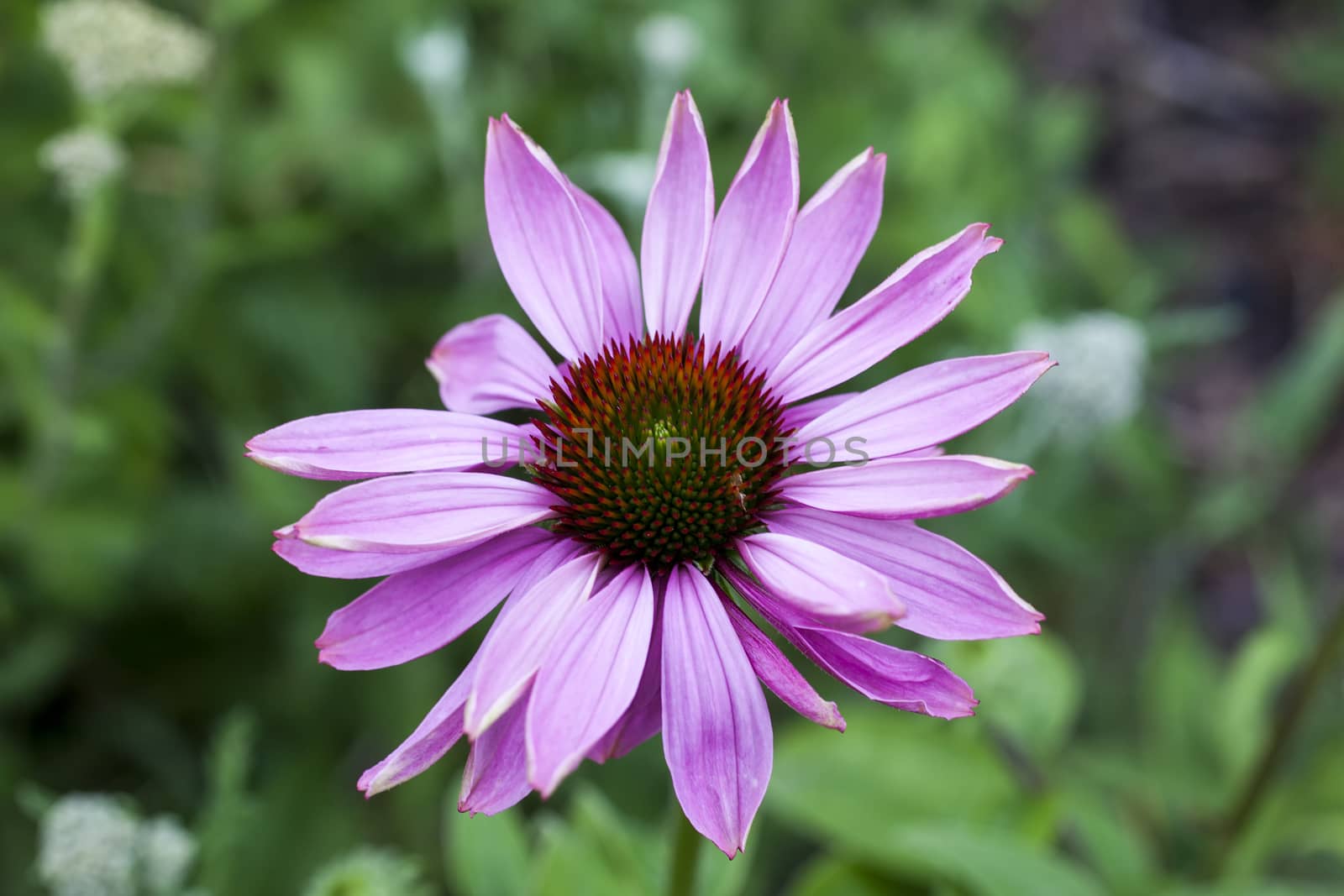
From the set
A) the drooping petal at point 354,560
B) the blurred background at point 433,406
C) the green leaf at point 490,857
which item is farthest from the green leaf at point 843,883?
the drooping petal at point 354,560

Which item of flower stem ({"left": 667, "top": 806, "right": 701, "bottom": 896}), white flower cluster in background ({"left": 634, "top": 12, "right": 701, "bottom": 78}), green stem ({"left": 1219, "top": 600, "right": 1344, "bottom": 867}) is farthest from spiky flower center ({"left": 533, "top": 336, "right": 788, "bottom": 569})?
white flower cluster in background ({"left": 634, "top": 12, "right": 701, "bottom": 78})

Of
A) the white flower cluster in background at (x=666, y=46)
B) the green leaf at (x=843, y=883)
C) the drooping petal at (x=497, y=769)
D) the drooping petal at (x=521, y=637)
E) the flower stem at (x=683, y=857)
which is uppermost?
the white flower cluster in background at (x=666, y=46)

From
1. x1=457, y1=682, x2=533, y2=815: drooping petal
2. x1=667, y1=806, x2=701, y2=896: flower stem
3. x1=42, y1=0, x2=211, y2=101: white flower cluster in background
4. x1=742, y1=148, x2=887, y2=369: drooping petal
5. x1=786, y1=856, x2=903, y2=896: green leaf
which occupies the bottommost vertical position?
x1=786, y1=856, x2=903, y2=896: green leaf

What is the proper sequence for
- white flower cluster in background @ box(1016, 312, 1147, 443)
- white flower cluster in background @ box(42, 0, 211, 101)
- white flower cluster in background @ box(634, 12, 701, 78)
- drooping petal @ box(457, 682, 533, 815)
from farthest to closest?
white flower cluster in background @ box(634, 12, 701, 78) < white flower cluster in background @ box(1016, 312, 1147, 443) < white flower cluster in background @ box(42, 0, 211, 101) < drooping petal @ box(457, 682, 533, 815)

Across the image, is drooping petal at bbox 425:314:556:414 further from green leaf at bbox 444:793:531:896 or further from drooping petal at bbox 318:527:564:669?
green leaf at bbox 444:793:531:896

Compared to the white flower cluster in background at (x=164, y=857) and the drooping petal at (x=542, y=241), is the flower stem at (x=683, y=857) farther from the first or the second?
the white flower cluster in background at (x=164, y=857)

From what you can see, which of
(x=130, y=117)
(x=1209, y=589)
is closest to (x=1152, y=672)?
(x=1209, y=589)
